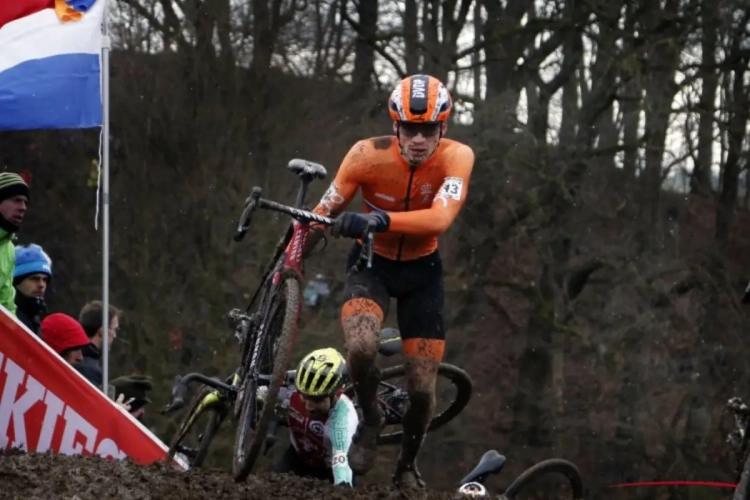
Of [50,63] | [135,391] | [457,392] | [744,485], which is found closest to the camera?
[744,485]

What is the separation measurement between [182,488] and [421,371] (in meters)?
1.60

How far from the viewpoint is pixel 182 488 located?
7.74m

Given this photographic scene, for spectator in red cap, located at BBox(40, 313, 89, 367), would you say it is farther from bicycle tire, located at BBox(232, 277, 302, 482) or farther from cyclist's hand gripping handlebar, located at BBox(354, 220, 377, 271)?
cyclist's hand gripping handlebar, located at BBox(354, 220, 377, 271)

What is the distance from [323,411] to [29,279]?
8.19 feet

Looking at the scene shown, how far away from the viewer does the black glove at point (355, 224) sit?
7648 millimetres

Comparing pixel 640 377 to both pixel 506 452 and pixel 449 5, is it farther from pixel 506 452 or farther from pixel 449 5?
pixel 449 5

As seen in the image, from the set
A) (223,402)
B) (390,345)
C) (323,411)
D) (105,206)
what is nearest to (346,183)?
(323,411)

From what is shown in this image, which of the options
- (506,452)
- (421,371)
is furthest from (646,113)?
(421,371)

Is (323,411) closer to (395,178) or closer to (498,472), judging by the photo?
(395,178)

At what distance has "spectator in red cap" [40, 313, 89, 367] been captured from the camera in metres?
9.88

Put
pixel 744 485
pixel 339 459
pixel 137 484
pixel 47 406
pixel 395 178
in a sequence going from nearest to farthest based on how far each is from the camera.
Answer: pixel 744 485 < pixel 137 484 < pixel 395 178 < pixel 339 459 < pixel 47 406

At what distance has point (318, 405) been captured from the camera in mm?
8781

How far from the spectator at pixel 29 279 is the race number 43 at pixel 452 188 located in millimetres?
3228

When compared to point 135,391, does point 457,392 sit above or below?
above
